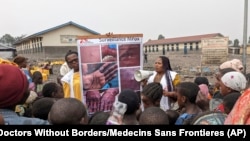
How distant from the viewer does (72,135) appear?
5.68 feet

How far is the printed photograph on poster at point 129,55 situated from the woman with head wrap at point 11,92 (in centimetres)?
195

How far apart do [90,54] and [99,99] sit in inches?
22.4

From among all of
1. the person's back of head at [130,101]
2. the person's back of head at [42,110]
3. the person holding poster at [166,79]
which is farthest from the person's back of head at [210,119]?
the person holding poster at [166,79]

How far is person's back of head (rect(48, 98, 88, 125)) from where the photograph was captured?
6.75 feet

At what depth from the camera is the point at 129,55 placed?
12.5ft

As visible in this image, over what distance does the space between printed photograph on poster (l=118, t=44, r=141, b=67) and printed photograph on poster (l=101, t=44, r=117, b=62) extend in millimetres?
77

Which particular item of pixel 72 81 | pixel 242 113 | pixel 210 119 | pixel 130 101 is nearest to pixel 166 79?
pixel 72 81

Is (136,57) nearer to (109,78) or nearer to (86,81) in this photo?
(109,78)

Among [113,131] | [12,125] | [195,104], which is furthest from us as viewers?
[195,104]

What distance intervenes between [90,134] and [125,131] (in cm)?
20

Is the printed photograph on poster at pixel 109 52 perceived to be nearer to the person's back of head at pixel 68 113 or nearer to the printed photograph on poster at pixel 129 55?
the printed photograph on poster at pixel 129 55

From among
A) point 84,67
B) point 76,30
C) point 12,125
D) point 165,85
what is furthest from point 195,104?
point 76,30

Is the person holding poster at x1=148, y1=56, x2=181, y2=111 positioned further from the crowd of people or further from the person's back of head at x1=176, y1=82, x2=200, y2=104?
the person's back of head at x1=176, y1=82, x2=200, y2=104

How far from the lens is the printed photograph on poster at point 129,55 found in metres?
3.78
